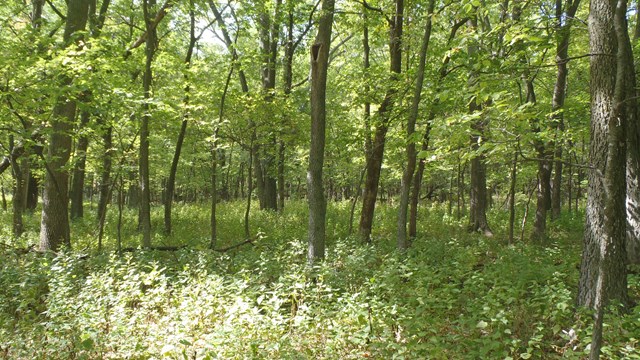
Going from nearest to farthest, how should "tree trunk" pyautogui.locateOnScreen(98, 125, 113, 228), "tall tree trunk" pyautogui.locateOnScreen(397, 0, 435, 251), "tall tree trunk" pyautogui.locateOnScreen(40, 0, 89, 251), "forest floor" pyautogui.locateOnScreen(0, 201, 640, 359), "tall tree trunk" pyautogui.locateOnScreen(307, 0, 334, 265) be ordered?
"forest floor" pyautogui.locateOnScreen(0, 201, 640, 359) → "tall tree trunk" pyautogui.locateOnScreen(307, 0, 334, 265) → "tall tree trunk" pyautogui.locateOnScreen(397, 0, 435, 251) → "tall tree trunk" pyautogui.locateOnScreen(40, 0, 89, 251) → "tree trunk" pyautogui.locateOnScreen(98, 125, 113, 228)

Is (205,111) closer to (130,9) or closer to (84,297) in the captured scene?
(130,9)

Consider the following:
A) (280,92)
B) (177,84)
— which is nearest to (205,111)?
(177,84)

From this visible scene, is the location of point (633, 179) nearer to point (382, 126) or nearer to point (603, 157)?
point (603, 157)

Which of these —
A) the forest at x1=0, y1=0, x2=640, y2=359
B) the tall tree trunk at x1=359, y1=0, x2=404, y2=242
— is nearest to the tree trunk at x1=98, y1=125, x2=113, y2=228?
the forest at x1=0, y1=0, x2=640, y2=359

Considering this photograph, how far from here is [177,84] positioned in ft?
40.5

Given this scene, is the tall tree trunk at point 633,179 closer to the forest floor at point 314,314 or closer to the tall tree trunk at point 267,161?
the forest floor at point 314,314

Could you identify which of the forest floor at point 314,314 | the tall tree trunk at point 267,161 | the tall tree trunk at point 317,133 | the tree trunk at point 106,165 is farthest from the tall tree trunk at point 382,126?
the tree trunk at point 106,165

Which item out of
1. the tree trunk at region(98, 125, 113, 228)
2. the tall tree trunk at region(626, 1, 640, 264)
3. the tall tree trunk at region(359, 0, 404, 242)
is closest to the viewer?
the tall tree trunk at region(626, 1, 640, 264)

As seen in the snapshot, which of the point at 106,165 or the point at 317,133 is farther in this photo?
the point at 106,165

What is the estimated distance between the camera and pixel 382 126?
10.4 m

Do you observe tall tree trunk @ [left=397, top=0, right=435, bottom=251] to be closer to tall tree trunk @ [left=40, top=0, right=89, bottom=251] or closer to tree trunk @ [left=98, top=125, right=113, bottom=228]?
tree trunk @ [left=98, top=125, right=113, bottom=228]

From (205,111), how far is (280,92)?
2.50 m

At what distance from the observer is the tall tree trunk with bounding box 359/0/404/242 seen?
33.0 feet

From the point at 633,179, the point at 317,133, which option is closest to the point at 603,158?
the point at 633,179
